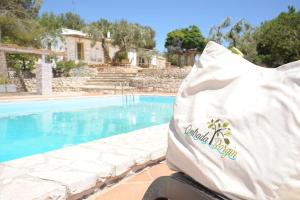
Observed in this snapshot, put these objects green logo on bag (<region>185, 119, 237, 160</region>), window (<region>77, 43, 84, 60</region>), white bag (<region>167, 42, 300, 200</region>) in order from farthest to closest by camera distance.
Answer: window (<region>77, 43, 84, 60</region>) → green logo on bag (<region>185, 119, 237, 160</region>) → white bag (<region>167, 42, 300, 200</region>)

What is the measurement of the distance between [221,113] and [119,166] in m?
1.74

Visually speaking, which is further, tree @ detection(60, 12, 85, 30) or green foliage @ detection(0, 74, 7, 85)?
tree @ detection(60, 12, 85, 30)

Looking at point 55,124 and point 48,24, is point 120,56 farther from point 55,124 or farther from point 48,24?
point 55,124

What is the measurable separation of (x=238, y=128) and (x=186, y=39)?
41.3 metres

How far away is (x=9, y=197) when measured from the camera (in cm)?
199

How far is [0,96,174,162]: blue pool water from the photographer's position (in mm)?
6164

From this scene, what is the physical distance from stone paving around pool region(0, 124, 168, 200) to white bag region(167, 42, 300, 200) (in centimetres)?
117

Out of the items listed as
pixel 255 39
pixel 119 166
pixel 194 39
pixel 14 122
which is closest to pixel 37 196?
pixel 119 166

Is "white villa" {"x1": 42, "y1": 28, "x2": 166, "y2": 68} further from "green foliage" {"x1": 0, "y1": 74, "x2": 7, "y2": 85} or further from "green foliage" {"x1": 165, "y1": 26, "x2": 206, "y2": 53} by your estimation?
"green foliage" {"x1": 165, "y1": 26, "x2": 206, "y2": 53}

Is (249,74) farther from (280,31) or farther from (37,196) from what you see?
(280,31)

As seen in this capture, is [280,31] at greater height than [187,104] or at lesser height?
greater

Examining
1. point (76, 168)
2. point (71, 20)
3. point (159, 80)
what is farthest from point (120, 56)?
point (71, 20)

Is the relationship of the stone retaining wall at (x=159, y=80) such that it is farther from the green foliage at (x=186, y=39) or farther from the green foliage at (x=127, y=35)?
the green foliage at (x=186, y=39)

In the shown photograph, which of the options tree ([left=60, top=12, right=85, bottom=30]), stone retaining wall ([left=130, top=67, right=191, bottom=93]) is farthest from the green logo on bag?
tree ([left=60, top=12, right=85, bottom=30])
